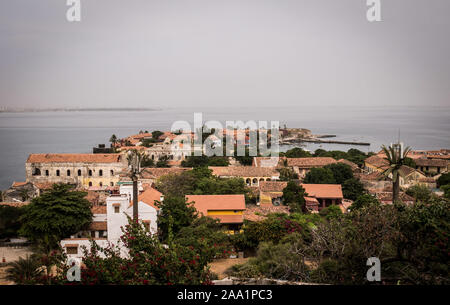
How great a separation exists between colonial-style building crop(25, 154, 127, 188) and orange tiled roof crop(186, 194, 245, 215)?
17.7 m

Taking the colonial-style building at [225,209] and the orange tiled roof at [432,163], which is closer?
the colonial-style building at [225,209]

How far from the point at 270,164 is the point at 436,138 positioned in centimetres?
6059

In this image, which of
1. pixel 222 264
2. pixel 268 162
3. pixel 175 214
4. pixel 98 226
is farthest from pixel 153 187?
pixel 268 162

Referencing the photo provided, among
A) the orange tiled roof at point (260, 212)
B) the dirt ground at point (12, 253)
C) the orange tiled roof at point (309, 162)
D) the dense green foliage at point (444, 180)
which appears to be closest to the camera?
the dirt ground at point (12, 253)

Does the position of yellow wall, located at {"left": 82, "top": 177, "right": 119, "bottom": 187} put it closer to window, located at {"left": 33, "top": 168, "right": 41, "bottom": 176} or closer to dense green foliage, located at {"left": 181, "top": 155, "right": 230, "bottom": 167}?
window, located at {"left": 33, "top": 168, "right": 41, "bottom": 176}

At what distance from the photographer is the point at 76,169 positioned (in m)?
34.1

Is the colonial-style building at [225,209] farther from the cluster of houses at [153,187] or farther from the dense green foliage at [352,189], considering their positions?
the dense green foliage at [352,189]

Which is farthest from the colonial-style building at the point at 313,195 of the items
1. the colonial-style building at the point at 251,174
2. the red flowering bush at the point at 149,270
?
the red flowering bush at the point at 149,270

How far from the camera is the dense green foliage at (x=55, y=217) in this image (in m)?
13.5

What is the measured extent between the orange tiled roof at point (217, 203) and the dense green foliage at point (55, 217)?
5.08m

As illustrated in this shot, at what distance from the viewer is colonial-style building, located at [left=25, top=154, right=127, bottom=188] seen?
3388 cm

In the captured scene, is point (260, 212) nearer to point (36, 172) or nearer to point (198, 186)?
point (198, 186)

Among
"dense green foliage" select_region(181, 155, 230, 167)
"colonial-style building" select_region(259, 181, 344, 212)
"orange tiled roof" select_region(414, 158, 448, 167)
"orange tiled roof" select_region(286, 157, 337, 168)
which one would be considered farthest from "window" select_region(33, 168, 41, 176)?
"orange tiled roof" select_region(414, 158, 448, 167)
